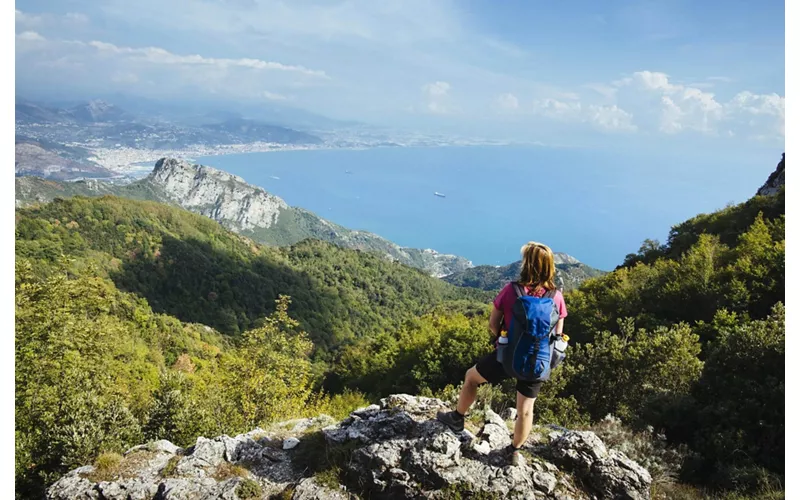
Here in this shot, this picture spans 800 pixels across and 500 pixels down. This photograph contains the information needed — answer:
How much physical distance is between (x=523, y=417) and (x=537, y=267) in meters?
1.98

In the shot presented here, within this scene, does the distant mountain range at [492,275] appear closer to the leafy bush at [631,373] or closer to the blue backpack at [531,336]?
the leafy bush at [631,373]

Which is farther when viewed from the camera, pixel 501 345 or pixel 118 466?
pixel 118 466

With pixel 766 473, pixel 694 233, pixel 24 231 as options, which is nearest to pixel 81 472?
pixel 766 473

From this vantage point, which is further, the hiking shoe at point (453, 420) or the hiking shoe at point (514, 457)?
the hiking shoe at point (453, 420)

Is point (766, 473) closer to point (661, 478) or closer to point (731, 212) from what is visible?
point (661, 478)

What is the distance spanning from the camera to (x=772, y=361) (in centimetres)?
790

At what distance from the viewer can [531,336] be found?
14.9 ft

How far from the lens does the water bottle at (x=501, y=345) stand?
4.76m

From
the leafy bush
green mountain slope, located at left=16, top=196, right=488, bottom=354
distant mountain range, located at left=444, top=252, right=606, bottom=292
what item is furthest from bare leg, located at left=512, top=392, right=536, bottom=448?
distant mountain range, located at left=444, top=252, right=606, bottom=292

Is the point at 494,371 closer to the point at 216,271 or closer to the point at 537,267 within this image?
the point at 537,267

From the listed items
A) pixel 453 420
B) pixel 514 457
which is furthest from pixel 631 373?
pixel 453 420

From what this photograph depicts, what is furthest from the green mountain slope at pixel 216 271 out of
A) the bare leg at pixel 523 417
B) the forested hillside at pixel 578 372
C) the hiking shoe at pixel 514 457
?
the bare leg at pixel 523 417

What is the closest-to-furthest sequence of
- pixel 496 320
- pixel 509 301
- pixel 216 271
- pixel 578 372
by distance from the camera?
1. pixel 509 301
2. pixel 496 320
3. pixel 578 372
4. pixel 216 271

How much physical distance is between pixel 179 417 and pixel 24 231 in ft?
267
